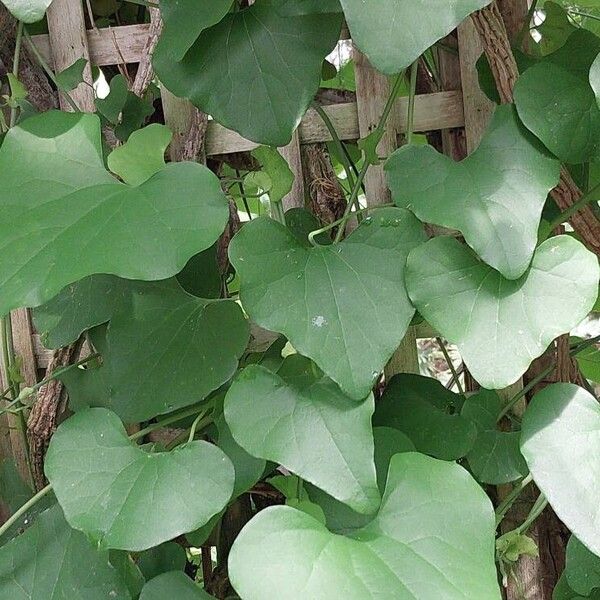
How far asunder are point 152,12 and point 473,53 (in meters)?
0.33

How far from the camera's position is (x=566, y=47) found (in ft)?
2.41

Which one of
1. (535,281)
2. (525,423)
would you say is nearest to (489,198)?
(535,281)

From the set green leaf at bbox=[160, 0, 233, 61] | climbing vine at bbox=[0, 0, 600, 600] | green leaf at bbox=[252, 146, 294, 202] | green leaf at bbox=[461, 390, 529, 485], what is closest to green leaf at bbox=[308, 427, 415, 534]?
climbing vine at bbox=[0, 0, 600, 600]

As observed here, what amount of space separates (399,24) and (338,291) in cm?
20

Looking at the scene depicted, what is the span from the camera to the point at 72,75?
82 cm

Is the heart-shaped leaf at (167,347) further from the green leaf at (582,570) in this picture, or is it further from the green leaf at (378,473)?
the green leaf at (582,570)

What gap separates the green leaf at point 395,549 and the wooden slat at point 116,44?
0.53 metres

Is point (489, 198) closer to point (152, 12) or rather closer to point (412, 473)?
point (412, 473)

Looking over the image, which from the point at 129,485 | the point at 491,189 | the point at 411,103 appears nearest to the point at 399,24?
the point at 491,189

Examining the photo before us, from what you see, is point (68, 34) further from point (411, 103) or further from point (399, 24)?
point (399, 24)

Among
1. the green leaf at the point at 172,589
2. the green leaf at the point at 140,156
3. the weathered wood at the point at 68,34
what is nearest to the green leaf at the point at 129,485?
the green leaf at the point at 172,589

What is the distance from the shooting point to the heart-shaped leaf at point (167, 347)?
727mm

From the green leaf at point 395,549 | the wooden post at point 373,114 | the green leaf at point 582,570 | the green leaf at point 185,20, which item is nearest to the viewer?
the green leaf at point 395,549

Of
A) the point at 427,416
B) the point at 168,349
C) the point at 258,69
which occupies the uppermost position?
the point at 258,69
